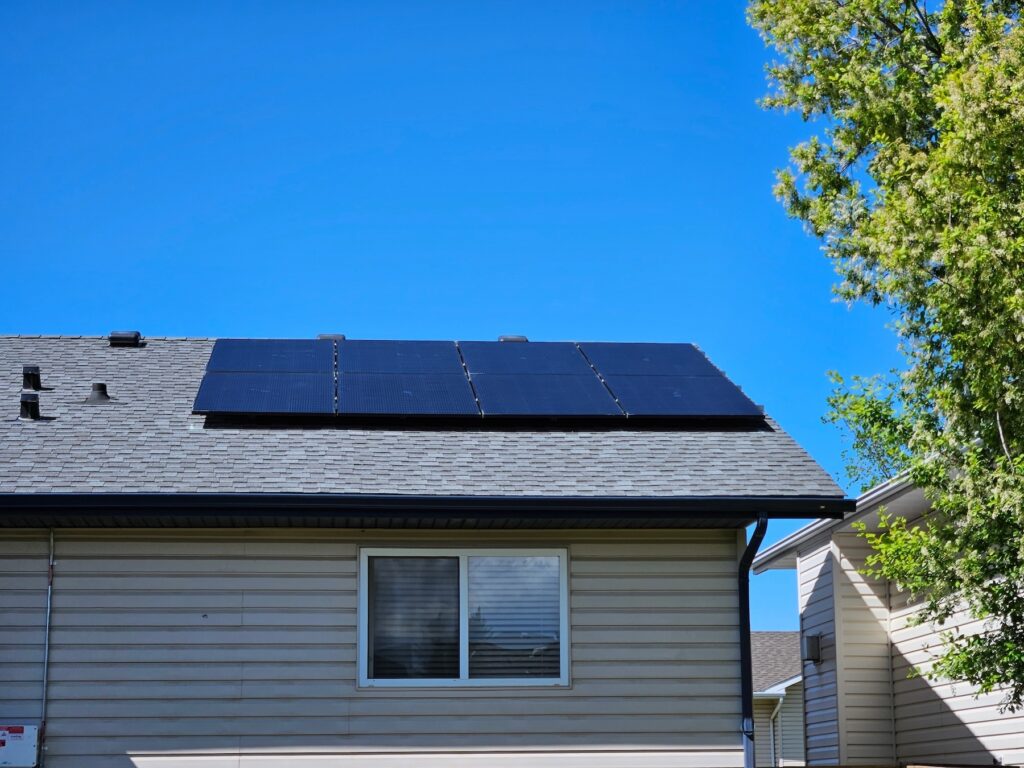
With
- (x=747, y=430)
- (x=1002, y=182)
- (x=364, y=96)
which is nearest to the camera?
(x=1002, y=182)

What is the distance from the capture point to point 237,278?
2462cm

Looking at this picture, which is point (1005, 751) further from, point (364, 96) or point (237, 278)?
point (237, 278)

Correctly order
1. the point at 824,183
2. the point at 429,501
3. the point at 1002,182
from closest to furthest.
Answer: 1. the point at 429,501
2. the point at 1002,182
3. the point at 824,183

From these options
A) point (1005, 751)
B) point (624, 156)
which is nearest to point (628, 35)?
point (624, 156)

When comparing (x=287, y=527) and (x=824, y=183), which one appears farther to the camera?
(x=824, y=183)

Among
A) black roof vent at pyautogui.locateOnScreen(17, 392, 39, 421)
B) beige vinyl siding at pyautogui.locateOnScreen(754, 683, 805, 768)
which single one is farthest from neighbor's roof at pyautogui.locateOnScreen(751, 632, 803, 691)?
black roof vent at pyautogui.locateOnScreen(17, 392, 39, 421)

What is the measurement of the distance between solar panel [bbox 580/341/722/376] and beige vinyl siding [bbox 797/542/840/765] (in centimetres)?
288

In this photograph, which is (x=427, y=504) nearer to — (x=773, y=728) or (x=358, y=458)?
(x=358, y=458)

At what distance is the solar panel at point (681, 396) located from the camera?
1169 cm

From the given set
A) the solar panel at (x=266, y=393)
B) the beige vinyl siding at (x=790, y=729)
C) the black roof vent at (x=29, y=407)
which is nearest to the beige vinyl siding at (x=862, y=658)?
the solar panel at (x=266, y=393)

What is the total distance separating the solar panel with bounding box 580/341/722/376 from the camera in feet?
41.4

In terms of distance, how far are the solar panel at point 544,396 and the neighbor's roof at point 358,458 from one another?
0.61 feet

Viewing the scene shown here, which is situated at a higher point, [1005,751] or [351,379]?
[351,379]

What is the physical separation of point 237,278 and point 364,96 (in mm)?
5067
